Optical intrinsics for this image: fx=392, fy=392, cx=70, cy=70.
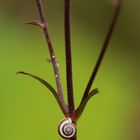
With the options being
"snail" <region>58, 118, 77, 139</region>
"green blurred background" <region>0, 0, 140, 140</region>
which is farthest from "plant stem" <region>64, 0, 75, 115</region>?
"green blurred background" <region>0, 0, 140, 140</region>

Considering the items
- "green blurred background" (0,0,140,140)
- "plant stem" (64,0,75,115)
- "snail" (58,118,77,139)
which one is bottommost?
"snail" (58,118,77,139)

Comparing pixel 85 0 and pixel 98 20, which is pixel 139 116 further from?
pixel 85 0

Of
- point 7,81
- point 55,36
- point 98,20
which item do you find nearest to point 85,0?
point 98,20

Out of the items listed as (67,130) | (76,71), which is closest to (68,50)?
(67,130)

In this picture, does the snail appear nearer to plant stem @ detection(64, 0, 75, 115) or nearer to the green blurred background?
plant stem @ detection(64, 0, 75, 115)

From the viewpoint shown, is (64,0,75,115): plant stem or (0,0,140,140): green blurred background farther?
(0,0,140,140): green blurred background

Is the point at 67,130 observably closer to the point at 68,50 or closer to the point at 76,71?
the point at 68,50

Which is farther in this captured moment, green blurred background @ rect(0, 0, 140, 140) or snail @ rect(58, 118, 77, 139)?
green blurred background @ rect(0, 0, 140, 140)

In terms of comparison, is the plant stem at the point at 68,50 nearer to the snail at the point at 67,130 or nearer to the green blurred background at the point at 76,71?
the snail at the point at 67,130

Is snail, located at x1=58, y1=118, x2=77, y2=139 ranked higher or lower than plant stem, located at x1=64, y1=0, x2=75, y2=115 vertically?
lower
